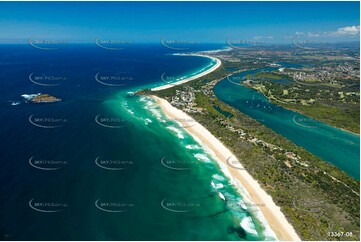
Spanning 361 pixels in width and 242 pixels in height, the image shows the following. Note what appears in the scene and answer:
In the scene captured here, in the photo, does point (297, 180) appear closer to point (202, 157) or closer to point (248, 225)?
point (248, 225)

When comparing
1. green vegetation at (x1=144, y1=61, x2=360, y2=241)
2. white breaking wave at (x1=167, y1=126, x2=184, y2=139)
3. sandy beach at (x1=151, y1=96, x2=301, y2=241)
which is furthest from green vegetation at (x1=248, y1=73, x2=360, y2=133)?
white breaking wave at (x1=167, y1=126, x2=184, y2=139)

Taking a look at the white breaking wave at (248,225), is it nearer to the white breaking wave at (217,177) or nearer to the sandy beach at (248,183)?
the sandy beach at (248,183)

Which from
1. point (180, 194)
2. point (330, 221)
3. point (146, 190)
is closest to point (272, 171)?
point (330, 221)

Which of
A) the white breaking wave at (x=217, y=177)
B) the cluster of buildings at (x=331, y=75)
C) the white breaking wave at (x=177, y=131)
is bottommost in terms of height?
the white breaking wave at (x=217, y=177)

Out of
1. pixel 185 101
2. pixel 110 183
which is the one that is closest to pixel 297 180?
pixel 110 183

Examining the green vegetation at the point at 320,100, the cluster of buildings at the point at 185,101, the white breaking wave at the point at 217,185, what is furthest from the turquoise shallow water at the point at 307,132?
the white breaking wave at the point at 217,185

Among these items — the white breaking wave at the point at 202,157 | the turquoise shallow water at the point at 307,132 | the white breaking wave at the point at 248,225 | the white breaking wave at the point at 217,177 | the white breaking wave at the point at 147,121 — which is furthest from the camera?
the white breaking wave at the point at 147,121
